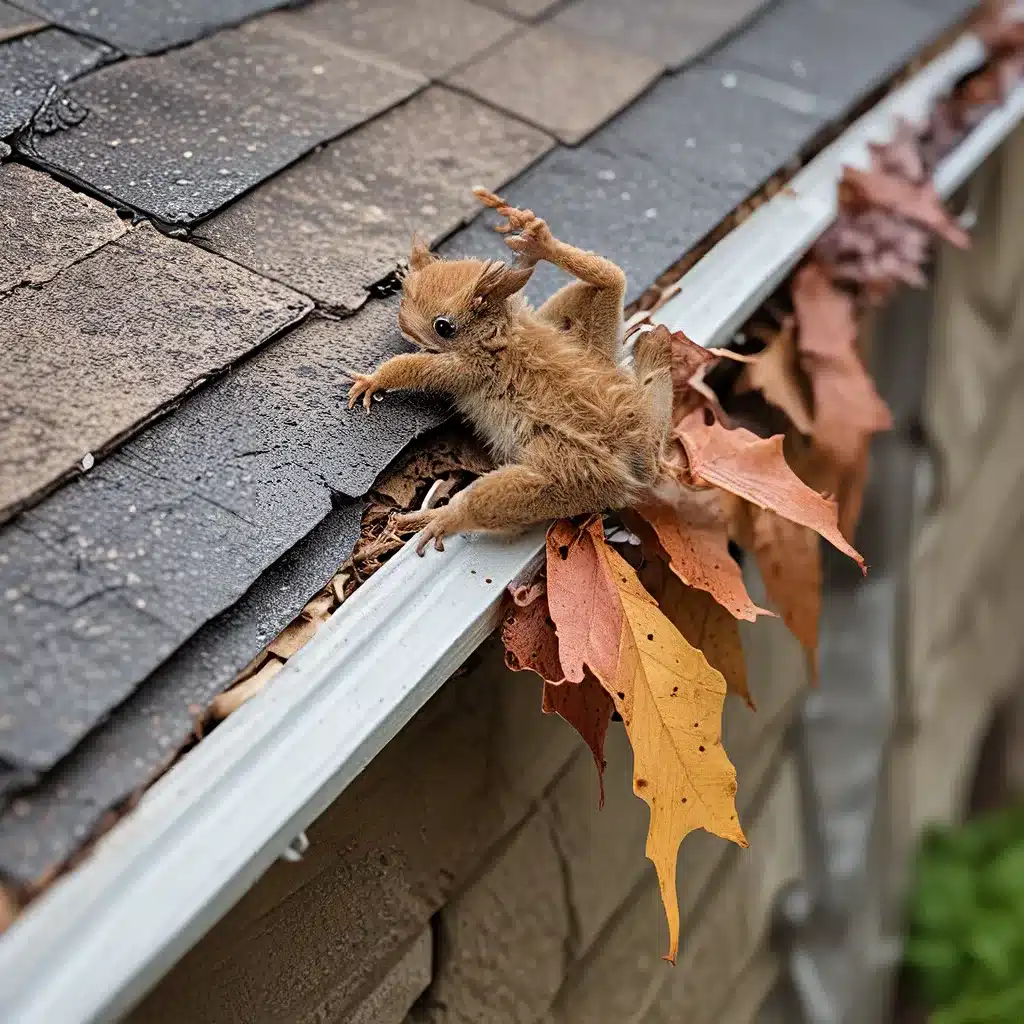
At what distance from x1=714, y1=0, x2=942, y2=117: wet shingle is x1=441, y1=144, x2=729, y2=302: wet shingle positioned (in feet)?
1.81

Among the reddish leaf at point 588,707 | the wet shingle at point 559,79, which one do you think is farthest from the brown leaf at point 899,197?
the reddish leaf at point 588,707

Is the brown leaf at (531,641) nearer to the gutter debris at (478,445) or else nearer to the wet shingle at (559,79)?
the gutter debris at (478,445)

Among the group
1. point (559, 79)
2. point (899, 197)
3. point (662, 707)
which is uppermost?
point (899, 197)

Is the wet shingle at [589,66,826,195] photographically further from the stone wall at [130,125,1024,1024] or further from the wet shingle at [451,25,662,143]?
the stone wall at [130,125,1024,1024]

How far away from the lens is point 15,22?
5.65 ft

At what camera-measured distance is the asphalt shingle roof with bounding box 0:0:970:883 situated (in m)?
1.04

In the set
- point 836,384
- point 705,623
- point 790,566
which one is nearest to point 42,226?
point 705,623

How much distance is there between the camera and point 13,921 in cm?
89

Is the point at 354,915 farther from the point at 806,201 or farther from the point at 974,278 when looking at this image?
the point at 974,278

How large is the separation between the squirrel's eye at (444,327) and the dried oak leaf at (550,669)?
0.38 meters

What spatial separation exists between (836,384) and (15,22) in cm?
150

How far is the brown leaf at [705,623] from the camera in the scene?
1.64m

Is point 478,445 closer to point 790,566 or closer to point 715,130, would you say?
point 790,566

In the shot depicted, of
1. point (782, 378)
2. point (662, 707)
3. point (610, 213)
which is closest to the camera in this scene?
point (662, 707)
